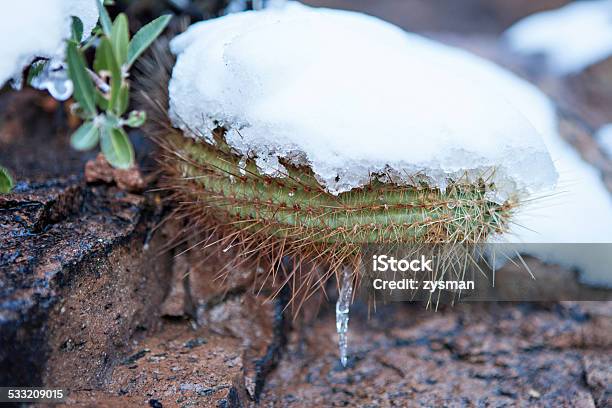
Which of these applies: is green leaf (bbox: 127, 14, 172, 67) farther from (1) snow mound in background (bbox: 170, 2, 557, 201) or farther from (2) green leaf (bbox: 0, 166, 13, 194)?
(2) green leaf (bbox: 0, 166, 13, 194)

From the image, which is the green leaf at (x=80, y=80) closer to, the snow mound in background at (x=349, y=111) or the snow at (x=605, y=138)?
the snow mound in background at (x=349, y=111)

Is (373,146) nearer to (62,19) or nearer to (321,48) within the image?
(321,48)

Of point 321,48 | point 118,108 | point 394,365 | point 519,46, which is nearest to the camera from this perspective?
point 118,108

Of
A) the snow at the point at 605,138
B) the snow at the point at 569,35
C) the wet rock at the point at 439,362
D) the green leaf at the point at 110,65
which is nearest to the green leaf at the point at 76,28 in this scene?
the green leaf at the point at 110,65

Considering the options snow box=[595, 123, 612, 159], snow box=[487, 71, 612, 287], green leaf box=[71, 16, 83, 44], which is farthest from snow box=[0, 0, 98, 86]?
snow box=[595, 123, 612, 159]

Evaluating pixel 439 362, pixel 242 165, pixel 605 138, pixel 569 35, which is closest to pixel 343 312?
pixel 439 362

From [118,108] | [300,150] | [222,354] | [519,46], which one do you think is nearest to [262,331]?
[222,354]

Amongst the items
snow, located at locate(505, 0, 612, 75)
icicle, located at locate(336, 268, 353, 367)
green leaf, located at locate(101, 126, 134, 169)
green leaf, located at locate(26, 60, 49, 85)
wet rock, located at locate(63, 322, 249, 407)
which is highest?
snow, located at locate(505, 0, 612, 75)
